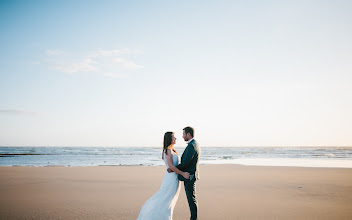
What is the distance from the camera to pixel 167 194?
5.38 m

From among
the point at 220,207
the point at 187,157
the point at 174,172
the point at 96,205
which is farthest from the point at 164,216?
the point at 96,205

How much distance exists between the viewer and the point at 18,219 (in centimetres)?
635

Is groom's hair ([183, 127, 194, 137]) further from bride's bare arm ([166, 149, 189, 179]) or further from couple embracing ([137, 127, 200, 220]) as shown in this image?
bride's bare arm ([166, 149, 189, 179])

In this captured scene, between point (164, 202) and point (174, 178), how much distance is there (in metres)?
0.49

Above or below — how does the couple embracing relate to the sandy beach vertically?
above

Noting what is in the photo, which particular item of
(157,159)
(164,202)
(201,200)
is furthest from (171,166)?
(157,159)

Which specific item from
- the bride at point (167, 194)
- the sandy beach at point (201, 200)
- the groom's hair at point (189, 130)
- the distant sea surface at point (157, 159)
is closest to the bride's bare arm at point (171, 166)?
the bride at point (167, 194)

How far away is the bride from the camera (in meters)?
5.23

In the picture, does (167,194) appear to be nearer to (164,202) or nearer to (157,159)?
(164,202)

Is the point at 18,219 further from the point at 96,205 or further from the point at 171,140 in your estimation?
the point at 171,140

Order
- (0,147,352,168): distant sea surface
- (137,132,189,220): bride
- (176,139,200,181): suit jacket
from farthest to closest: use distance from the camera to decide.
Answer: (0,147,352,168): distant sea surface
(137,132,189,220): bride
(176,139,200,181): suit jacket

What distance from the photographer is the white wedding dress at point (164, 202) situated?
17.2 feet

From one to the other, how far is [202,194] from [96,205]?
3.56 metres

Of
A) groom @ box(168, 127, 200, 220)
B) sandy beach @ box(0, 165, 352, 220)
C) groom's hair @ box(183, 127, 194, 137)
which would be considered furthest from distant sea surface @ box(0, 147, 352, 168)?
groom's hair @ box(183, 127, 194, 137)
